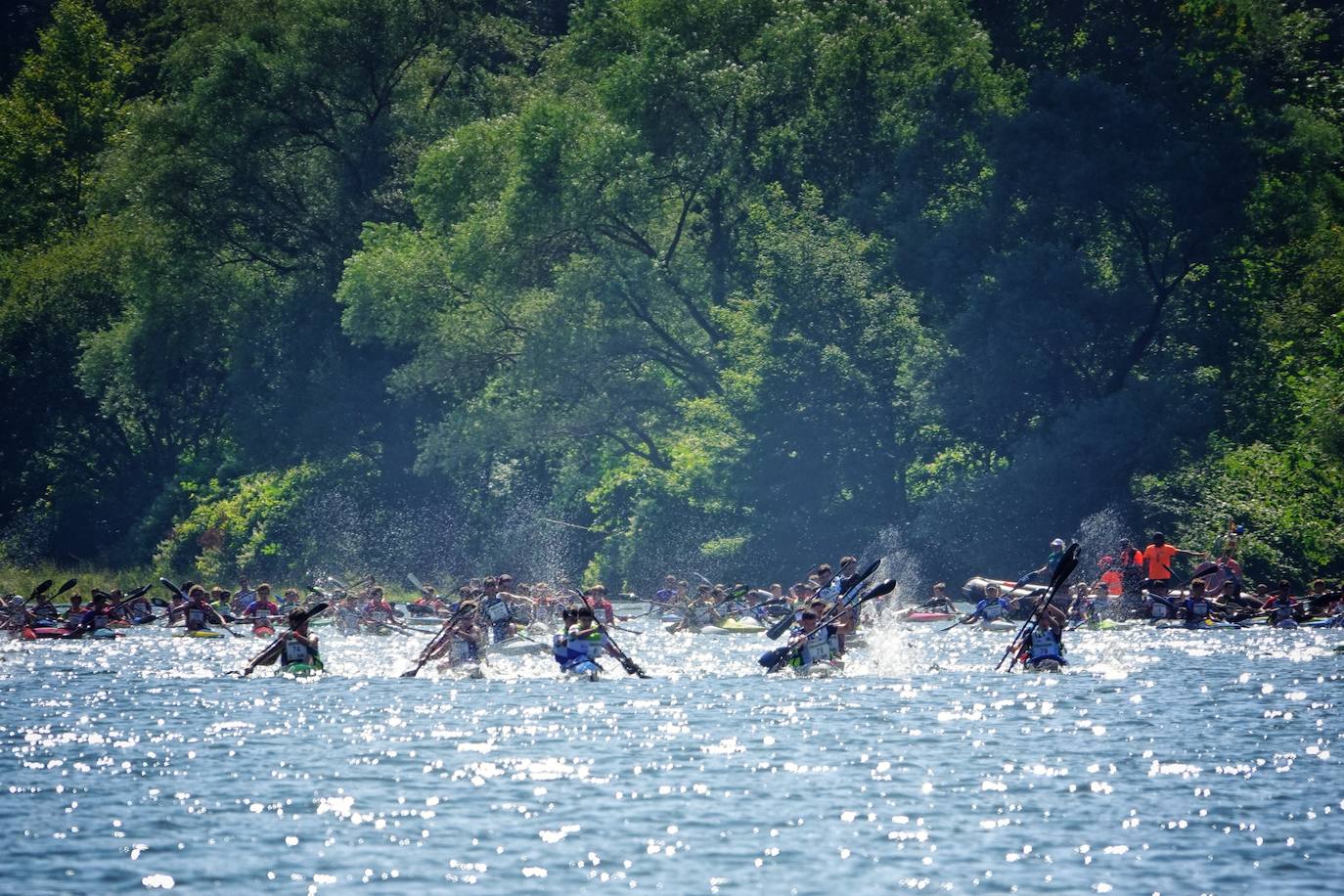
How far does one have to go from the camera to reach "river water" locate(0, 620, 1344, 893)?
18.0 metres

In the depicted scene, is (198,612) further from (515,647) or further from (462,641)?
(462,641)

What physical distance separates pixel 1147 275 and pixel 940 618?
15.1 metres

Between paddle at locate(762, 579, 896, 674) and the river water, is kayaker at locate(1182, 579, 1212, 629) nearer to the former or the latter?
the river water

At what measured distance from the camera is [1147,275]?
61.7m

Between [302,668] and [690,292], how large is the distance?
120 ft

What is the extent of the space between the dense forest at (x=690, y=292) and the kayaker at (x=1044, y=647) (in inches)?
695

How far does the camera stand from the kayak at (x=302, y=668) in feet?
121

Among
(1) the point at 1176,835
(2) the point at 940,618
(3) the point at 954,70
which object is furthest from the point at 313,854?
(3) the point at 954,70

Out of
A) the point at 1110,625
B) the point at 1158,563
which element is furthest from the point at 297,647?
the point at 1158,563

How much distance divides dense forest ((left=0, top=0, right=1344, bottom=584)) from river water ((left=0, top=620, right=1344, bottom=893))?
23311 millimetres

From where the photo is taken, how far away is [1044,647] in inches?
1384

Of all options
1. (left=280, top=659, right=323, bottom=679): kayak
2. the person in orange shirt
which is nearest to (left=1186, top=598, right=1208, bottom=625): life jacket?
the person in orange shirt

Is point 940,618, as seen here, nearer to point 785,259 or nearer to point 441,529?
point 785,259

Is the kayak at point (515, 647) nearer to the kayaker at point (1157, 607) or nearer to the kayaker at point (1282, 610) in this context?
the kayaker at point (1157, 607)
